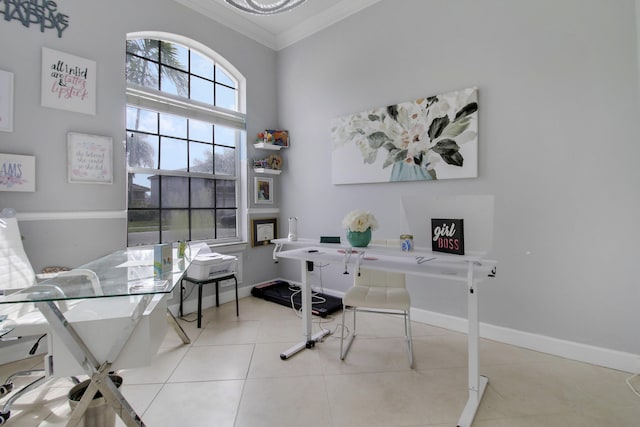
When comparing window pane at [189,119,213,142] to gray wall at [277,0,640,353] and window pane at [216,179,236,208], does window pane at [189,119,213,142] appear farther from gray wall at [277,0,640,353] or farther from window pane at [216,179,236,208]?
gray wall at [277,0,640,353]

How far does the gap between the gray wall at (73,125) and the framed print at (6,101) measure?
3 cm

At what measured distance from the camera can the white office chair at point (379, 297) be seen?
2.13 meters

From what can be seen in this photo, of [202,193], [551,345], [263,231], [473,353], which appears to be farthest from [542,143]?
[202,193]

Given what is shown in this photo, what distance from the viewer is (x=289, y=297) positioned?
3.47m

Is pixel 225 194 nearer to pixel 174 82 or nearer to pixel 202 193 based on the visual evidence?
pixel 202 193

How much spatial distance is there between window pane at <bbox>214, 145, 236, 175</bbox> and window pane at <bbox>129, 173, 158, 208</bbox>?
750 mm

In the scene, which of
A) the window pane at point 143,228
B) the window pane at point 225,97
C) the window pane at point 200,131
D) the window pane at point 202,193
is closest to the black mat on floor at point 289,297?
the window pane at point 202,193

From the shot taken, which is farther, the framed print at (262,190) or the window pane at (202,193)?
the framed print at (262,190)

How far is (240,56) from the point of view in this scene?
3703mm

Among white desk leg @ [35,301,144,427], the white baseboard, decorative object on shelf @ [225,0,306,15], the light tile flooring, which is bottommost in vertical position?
the light tile flooring

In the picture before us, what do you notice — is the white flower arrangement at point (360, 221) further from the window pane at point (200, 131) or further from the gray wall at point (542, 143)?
the window pane at point (200, 131)

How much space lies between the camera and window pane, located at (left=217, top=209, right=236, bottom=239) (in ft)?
12.1

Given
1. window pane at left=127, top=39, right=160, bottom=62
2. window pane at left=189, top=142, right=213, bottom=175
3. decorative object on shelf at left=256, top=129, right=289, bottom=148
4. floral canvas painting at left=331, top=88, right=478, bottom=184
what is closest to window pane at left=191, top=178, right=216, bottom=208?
window pane at left=189, top=142, right=213, bottom=175

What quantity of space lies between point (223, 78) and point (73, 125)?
178 cm
